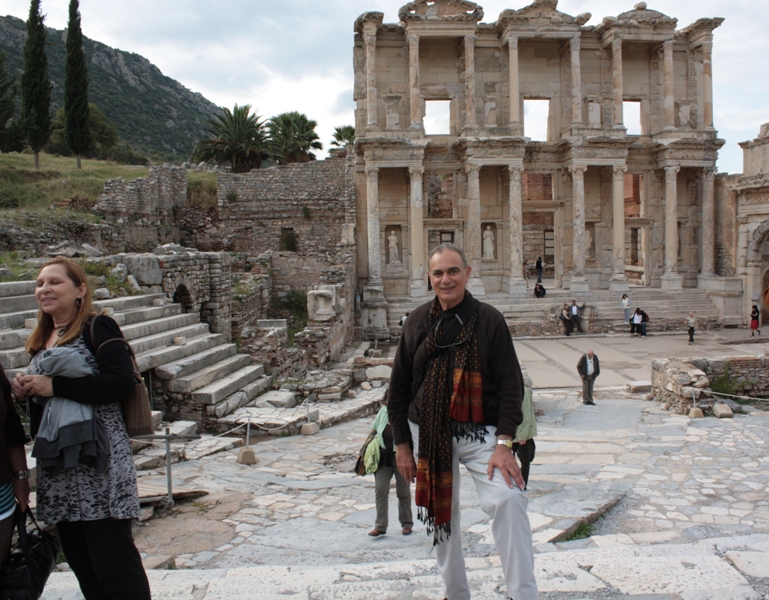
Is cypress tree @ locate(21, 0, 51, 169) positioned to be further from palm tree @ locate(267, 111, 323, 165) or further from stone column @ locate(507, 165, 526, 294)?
stone column @ locate(507, 165, 526, 294)

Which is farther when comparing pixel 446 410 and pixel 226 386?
pixel 226 386

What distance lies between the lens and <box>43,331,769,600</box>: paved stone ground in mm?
3621

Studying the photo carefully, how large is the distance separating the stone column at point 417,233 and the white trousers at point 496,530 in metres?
22.2

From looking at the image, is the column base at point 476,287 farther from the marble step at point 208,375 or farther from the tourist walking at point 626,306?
the marble step at point 208,375

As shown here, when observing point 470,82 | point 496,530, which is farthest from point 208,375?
point 470,82

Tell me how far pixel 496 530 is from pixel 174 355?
8.27m

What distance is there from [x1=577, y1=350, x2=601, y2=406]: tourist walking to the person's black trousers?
35.5ft

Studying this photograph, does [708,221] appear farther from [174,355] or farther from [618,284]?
[174,355]

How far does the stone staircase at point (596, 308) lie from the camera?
23.6 metres

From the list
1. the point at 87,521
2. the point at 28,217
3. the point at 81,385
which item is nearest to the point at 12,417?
the point at 81,385

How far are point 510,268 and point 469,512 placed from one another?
21508mm

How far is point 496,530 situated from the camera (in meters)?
3.21

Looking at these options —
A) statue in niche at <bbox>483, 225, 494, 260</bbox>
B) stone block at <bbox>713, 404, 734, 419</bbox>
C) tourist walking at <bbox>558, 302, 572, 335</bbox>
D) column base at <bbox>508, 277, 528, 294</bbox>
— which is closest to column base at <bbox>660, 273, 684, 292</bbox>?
column base at <bbox>508, 277, 528, 294</bbox>

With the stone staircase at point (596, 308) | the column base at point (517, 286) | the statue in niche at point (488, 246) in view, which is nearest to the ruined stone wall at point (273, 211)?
the statue in niche at point (488, 246)
